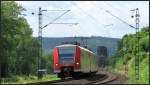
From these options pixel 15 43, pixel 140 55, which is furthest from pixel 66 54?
pixel 15 43

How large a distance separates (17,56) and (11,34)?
24809 millimetres

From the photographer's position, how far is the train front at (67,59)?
4847 centimetres

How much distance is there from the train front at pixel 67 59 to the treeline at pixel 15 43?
2808cm

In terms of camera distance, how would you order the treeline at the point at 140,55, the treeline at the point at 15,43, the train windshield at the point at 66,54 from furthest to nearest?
the treeline at the point at 15,43 < the treeline at the point at 140,55 < the train windshield at the point at 66,54

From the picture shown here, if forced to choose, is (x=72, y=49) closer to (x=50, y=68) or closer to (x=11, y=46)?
(x=11, y=46)

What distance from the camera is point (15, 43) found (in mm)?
88062

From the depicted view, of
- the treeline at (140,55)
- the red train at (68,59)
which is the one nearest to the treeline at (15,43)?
the treeline at (140,55)

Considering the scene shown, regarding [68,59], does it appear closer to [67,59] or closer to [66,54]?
[67,59]

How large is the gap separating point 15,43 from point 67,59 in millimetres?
40193

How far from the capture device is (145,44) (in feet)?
279

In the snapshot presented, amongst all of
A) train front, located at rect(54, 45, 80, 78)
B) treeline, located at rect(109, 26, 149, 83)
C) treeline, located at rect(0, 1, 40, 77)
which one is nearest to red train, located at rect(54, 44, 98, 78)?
train front, located at rect(54, 45, 80, 78)

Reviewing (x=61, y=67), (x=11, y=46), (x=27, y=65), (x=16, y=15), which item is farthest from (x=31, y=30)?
(x=61, y=67)

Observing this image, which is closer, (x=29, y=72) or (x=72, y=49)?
(x=72, y=49)

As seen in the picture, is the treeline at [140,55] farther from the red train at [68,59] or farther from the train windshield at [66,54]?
the train windshield at [66,54]
